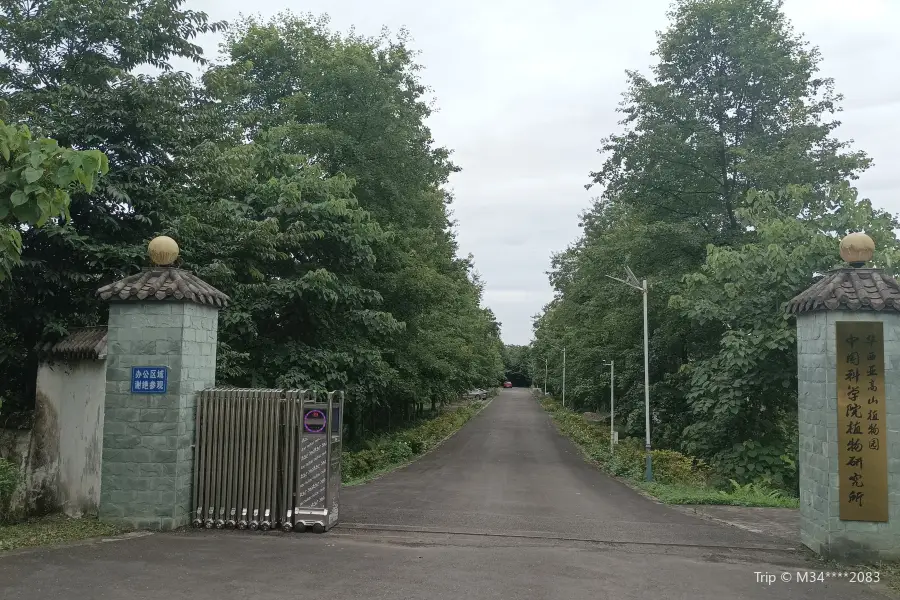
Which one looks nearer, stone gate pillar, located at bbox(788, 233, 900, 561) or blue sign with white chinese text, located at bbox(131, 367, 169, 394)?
stone gate pillar, located at bbox(788, 233, 900, 561)

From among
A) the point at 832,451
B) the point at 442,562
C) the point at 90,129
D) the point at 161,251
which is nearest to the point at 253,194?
the point at 90,129

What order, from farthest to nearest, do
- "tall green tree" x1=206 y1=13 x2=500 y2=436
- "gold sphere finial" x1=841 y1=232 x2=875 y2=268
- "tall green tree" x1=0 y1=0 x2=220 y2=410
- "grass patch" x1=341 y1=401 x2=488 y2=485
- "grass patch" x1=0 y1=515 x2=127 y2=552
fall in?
"tall green tree" x1=206 y1=13 x2=500 y2=436, "grass patch" x1=341 y1=401 x2=488 y2=485, "tall green tree" x1=0 y1=0 x2=220 y2=410, "gold sphere finial" x1=841 y1=232 x2=875 y2=268, "grass patch" x1=0 y1=515 x2=127 y2=552

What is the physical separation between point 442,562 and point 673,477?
12.8 meters

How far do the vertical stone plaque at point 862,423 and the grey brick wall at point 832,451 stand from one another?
62 mm

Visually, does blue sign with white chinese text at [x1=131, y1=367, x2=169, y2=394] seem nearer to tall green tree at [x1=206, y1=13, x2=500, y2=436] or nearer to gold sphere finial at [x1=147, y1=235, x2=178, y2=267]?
gold sphere finial at [x1=147, y1=235, x2=178, y2=267]

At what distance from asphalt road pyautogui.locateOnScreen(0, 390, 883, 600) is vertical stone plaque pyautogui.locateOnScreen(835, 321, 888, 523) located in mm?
932

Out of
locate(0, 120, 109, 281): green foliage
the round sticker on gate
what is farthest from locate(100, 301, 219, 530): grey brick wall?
locate(0, 120, 109, 281): green foliage

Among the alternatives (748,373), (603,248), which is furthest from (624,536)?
(603,248)

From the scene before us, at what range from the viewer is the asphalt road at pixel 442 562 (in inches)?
250

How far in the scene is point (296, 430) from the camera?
29.0ft

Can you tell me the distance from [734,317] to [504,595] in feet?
43.9

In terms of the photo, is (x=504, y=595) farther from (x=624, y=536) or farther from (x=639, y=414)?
(x=639, y=414)

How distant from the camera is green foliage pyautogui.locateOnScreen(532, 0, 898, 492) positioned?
56.5 ft

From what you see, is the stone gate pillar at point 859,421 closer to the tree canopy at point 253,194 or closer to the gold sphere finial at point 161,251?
the gold sphere finial at point 161,251
